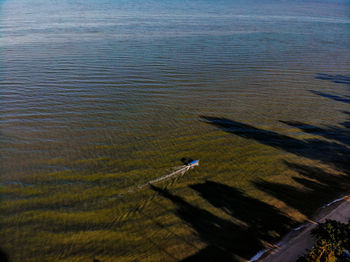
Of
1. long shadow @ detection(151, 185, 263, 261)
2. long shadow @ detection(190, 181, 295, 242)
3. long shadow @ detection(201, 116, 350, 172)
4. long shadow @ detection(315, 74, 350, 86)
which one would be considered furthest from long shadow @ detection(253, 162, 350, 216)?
long shadow @ detection(315, 74, 350, 86)

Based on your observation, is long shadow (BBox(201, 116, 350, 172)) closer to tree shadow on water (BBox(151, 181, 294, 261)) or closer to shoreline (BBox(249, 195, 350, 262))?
shoreline (BBox(249, 195, 350, 262))

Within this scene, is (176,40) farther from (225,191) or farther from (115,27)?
(225,191)

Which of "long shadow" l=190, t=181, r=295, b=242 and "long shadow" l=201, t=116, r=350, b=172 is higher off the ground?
"long shadow" l=201, t=116, r=350, b=172

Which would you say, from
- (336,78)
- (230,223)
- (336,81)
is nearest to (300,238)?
(230,223)

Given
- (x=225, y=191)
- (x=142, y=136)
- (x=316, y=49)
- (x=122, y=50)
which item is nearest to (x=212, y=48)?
(x=122, y=50)

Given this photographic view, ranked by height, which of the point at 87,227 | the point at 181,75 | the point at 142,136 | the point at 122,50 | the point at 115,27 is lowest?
the point at 87,227

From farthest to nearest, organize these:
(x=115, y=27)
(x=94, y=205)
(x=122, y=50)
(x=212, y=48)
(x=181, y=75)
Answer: (x=115, y=27) < (x=212, y=48) < (x=122, y=50) < (x=181, y=75) < (x=94, y=205)
